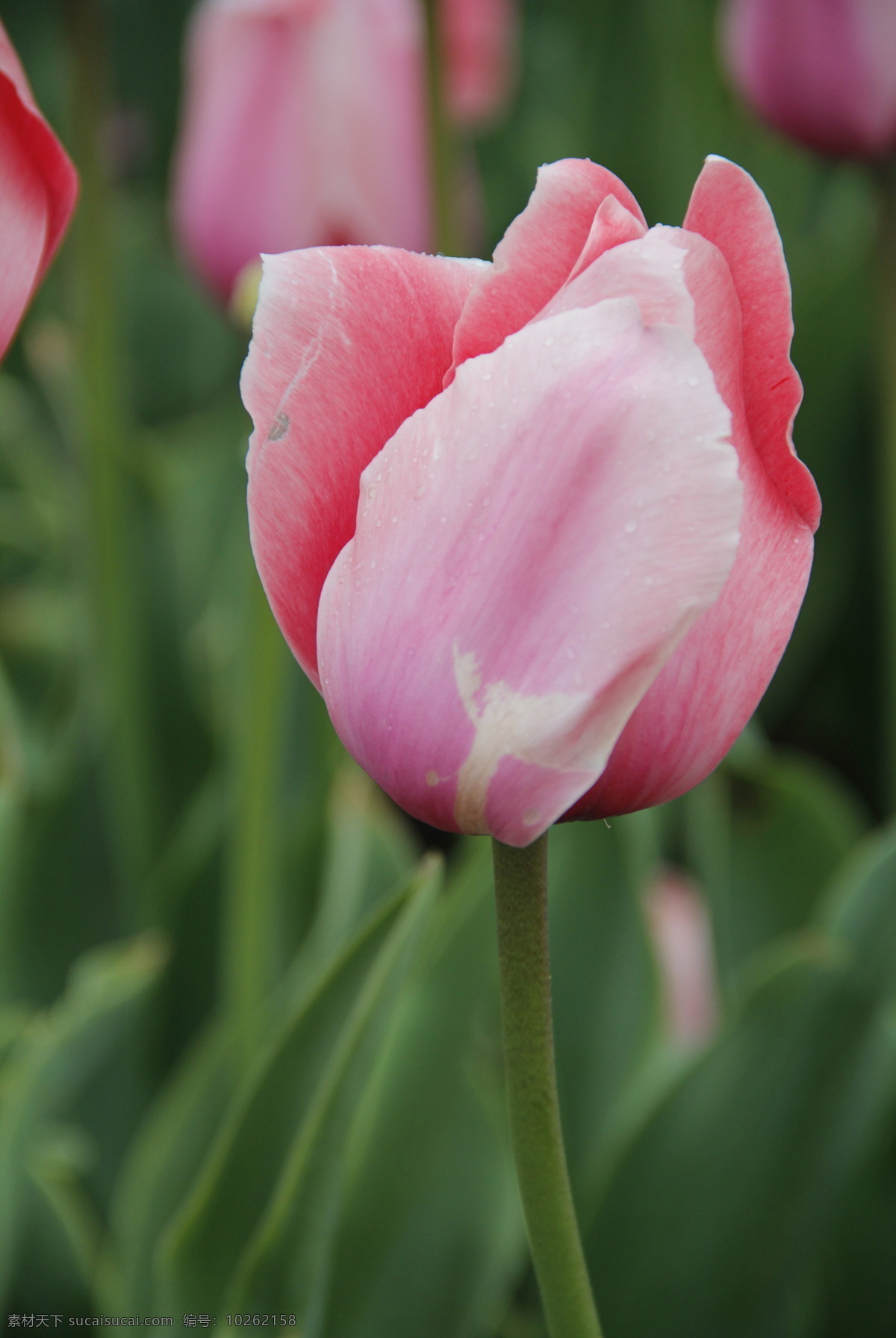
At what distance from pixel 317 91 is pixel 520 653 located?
0.65 m

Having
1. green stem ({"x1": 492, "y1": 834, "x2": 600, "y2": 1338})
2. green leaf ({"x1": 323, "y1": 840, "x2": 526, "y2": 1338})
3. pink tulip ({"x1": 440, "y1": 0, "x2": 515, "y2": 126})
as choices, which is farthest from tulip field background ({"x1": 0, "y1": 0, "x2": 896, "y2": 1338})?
pink tulip ({"x1": 440, "y1": 0, "x2": 515, "y2": 126})

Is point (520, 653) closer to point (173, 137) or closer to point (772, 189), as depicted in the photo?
point (772, 189)

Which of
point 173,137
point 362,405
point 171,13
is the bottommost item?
point 173,137

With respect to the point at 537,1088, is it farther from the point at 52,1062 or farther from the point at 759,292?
the point at 52,1062

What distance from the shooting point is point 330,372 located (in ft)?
0.83

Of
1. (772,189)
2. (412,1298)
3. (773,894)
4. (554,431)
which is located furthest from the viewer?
(772,189)

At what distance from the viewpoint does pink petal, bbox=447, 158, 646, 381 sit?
0.83 feet

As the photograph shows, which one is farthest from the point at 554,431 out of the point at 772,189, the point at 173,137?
the point at 173,137

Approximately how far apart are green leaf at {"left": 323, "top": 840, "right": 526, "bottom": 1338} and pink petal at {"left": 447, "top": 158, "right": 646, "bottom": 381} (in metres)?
0.32

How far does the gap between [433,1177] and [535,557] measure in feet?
1.15

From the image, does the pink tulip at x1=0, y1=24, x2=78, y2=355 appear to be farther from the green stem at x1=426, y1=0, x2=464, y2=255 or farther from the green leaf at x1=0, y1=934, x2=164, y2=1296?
the green stem at x1=426, y1=0, x2=464, y2=255

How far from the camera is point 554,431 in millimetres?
235

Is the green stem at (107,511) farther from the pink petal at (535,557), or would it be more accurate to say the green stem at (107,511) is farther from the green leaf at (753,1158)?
the pink petal at (535,557)

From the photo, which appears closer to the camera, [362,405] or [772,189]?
[362,405]
